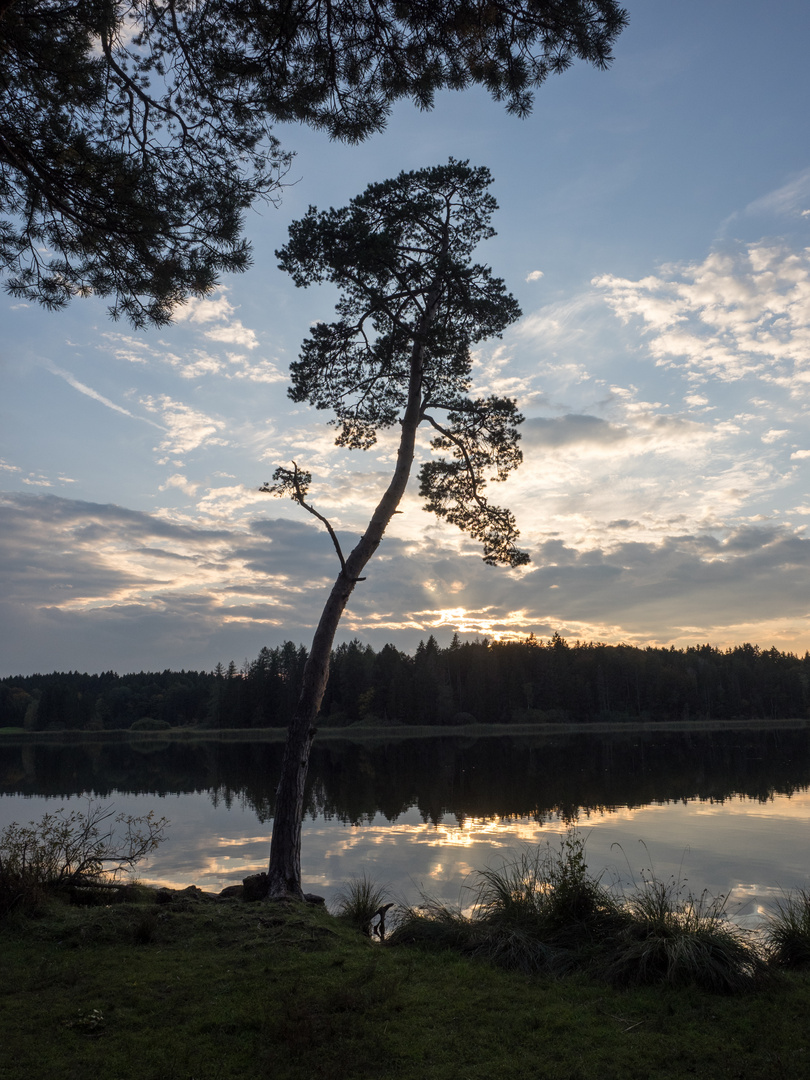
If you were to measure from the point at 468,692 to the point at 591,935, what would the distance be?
94.0m

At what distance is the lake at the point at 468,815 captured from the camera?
523 inches

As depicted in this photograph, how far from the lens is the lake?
13.3 m

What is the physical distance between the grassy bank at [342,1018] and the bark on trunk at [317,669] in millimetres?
2643

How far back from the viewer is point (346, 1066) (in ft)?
14.6

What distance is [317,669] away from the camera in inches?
419

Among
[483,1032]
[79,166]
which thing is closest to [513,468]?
[79,166]

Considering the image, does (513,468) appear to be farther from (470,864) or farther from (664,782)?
(664,782)

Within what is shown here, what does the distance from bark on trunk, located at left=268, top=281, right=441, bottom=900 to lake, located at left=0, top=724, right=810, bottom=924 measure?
7.63 ft

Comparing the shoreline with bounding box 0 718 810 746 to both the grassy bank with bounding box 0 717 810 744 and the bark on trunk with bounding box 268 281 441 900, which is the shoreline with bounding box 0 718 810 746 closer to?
the grassy bank with bounding box 0 717 810 744

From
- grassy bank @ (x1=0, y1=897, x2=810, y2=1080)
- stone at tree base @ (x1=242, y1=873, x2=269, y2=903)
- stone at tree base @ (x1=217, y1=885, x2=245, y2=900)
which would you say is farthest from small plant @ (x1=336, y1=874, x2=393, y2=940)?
grassy bank @ (x1=0, y1=897, x2=810, y2=1080)

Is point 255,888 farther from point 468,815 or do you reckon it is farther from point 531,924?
point 468,815

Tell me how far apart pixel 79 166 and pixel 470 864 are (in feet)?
44.2

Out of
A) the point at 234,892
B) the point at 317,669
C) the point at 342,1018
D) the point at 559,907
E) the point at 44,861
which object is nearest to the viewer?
the point at 342,1018

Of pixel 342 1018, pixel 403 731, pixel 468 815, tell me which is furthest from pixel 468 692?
pixel 342 1018
